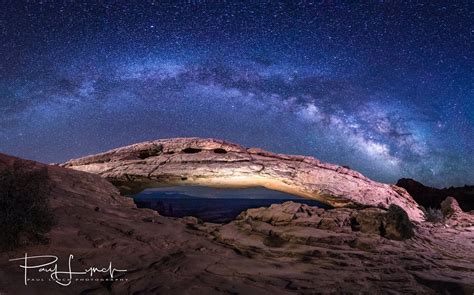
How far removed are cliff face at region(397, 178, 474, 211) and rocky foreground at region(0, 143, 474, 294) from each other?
2592 cm

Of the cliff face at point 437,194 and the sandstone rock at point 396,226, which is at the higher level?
the cliff face at point 437,194

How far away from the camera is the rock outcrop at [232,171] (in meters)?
14.4

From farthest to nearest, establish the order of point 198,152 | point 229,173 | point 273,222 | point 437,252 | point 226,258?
point 198,152 < point 229,173 < point 273,222 < point 437,252 < point 226,258

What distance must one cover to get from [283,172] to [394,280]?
905 centimetres

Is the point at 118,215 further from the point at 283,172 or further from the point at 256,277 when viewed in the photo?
the point at 283,172

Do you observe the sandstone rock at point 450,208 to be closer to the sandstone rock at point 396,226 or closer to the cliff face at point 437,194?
the sandstone rock at point 396,226

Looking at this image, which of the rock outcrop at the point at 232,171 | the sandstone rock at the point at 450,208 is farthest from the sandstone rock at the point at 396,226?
the sandstone rock at the point at 450,208

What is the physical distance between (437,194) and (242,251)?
119ft

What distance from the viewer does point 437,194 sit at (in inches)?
1374

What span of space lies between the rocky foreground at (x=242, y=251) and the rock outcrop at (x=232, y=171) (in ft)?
11.3

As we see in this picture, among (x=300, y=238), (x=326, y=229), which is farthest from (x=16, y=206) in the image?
(x=326, y=229)

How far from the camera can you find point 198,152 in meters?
15.9
